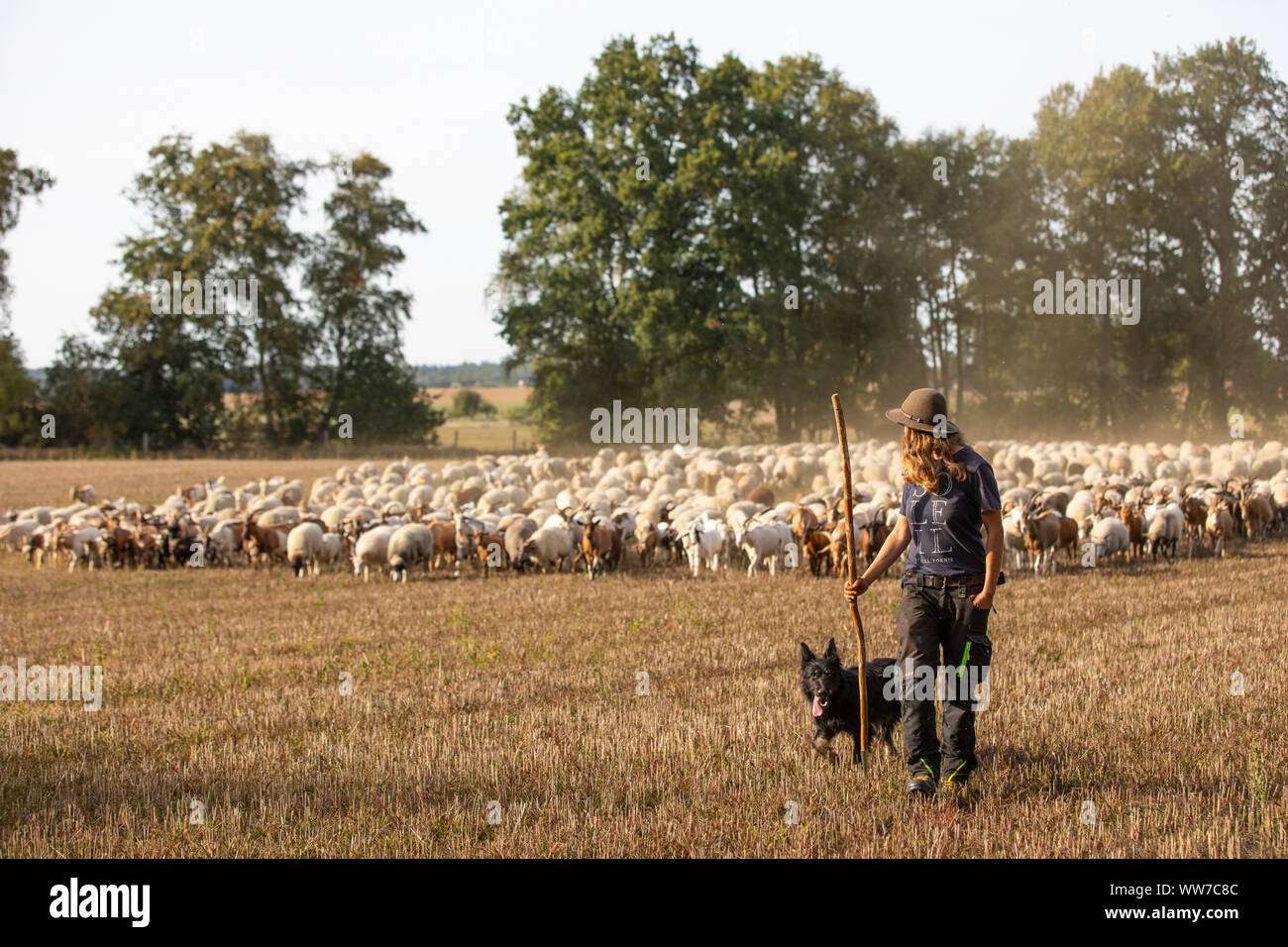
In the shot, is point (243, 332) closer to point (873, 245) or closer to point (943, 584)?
point (873, 245)

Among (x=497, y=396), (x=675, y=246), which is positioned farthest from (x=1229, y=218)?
(x=497, y=396)

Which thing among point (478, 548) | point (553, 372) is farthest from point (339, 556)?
point (553, 372)

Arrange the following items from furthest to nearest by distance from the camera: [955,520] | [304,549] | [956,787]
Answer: [304,549], [956,787], [955,520]

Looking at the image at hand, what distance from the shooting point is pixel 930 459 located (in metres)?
5.65

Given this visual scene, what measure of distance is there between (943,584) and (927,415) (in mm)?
893

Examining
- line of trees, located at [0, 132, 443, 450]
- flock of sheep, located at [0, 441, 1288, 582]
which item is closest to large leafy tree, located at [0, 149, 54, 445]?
line of trees, located at [0, 132, 443, 450]

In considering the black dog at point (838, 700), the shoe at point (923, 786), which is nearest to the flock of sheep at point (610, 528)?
the black dog at point (838, 700)

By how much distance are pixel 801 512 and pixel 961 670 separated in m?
10.8

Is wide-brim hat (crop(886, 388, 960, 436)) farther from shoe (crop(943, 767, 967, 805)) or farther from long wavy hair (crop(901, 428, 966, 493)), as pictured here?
shoe (crop(943, 767, 967, 805))

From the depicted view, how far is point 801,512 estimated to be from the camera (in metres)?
16.4

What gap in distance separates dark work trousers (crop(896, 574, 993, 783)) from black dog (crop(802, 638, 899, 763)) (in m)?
0.54

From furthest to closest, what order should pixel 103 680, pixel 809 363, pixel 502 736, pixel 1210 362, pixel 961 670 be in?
pixel 809 363 → pixel 1210 362 → pixel 103 680 → pixel 502 736 → pixel 961 670

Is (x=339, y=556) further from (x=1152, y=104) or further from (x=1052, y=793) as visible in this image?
(x=1152, y=104)

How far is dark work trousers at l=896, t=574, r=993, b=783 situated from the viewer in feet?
18.4
